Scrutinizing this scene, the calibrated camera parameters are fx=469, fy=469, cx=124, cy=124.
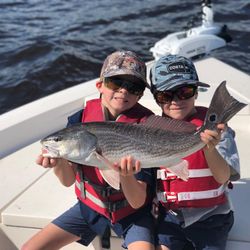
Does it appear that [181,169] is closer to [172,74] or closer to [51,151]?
[172,74]

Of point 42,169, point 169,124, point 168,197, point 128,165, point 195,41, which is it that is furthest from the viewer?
point 195,41

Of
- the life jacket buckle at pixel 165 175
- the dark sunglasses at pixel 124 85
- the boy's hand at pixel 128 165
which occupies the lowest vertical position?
the life jacket buckle at pixel 165 175

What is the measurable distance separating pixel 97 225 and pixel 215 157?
2.86 feet

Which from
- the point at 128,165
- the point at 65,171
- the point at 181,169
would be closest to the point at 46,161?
the point at 65,171

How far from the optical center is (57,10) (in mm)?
13188

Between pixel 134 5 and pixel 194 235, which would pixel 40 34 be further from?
pixel 194 235

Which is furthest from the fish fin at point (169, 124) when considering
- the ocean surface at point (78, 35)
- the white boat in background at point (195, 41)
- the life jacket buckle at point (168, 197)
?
the ocean surface at point (78, 35)

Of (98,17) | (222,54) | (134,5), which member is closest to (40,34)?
(98,17)

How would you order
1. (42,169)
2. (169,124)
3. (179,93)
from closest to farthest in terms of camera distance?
(169,124) → (179,93) → (42,169)

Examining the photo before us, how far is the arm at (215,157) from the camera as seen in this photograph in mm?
2285

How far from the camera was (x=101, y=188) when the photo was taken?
109 inches

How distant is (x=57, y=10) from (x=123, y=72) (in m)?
11.2

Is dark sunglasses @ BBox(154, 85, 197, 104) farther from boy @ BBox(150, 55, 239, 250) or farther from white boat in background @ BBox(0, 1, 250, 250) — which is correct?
white boat in background @ BBox(0, 1, 250, 250)

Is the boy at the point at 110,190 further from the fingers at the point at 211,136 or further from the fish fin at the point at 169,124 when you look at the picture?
the fingers at the point at 211,136
